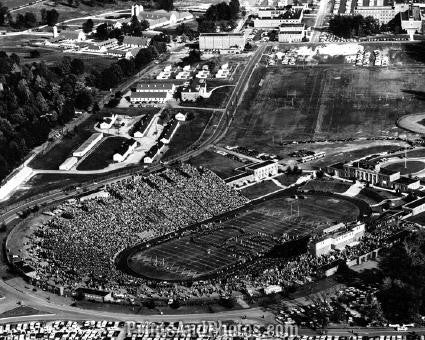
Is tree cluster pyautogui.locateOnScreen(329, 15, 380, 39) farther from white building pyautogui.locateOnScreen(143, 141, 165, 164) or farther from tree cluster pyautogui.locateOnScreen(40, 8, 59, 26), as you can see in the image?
white building pyautogui.locateOnScreen(143, 141, 165, 164)

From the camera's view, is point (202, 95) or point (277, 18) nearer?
point (202, 95)

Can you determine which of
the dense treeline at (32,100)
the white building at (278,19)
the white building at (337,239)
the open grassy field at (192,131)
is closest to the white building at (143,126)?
the open grassy field at (192,131)

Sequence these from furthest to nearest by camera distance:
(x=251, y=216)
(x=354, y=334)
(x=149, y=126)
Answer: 1. (x=149, y=126)
2. (x=251, y=216)
3. (x=354, y=334)

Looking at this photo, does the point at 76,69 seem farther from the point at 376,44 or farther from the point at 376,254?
the point at 376,254

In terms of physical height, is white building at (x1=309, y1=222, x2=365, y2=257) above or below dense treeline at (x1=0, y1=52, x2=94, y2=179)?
below

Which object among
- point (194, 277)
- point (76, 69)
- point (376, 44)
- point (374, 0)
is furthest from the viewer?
point (374, 0)

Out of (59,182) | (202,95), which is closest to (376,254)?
(59,182)

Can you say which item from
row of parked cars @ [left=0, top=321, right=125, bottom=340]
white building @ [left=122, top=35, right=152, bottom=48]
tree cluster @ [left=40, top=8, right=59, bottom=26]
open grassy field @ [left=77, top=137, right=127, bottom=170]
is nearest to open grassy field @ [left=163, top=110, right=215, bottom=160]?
open grassy field @ [left=77, top=137, right=127, bottom=170]
